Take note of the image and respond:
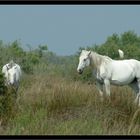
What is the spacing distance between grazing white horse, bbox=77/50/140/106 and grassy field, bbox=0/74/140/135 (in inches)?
89.7

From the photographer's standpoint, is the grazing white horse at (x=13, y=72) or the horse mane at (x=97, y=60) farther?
the grazing white horse at (x=13, y=72)

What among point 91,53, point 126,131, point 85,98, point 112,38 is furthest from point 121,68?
point 112,38

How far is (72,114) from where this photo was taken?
9.54m

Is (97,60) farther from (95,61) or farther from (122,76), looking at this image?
(122,76)

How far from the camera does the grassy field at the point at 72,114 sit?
8.48 metres

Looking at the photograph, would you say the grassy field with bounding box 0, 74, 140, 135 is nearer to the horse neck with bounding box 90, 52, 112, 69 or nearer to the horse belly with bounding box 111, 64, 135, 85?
the horse neck with bounding box 90, 52, 112, 69

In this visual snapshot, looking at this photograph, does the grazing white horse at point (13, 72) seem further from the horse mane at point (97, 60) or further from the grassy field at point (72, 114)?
the grassy field at point (72, 114)

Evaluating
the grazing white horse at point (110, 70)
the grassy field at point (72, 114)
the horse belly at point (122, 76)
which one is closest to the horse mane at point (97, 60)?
the grazing white horse at point (110, 70)

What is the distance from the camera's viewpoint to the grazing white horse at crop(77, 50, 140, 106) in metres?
13.3

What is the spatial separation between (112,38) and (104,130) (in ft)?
104

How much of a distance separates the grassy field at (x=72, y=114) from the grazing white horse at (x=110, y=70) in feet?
7.47

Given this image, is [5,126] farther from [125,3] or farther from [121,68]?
[121,68]

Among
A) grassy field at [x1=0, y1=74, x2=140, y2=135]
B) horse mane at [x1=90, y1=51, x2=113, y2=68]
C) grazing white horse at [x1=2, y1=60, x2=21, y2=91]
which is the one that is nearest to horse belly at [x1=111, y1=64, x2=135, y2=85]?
horse mane at [x1=90, y1=51, x2=113, y2=68]

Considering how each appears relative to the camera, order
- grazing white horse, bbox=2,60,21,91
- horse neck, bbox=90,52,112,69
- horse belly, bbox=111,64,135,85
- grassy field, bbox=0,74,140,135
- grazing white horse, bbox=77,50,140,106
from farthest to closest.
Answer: grazing white horse, bbox=2,60,21,91
horse belly, bbox=111,64,135,85
horse neck, bbox=90,52,112,69
grazing white horse, bbox=77,50,140,106
grassy field, bbox=0,74,140,135
